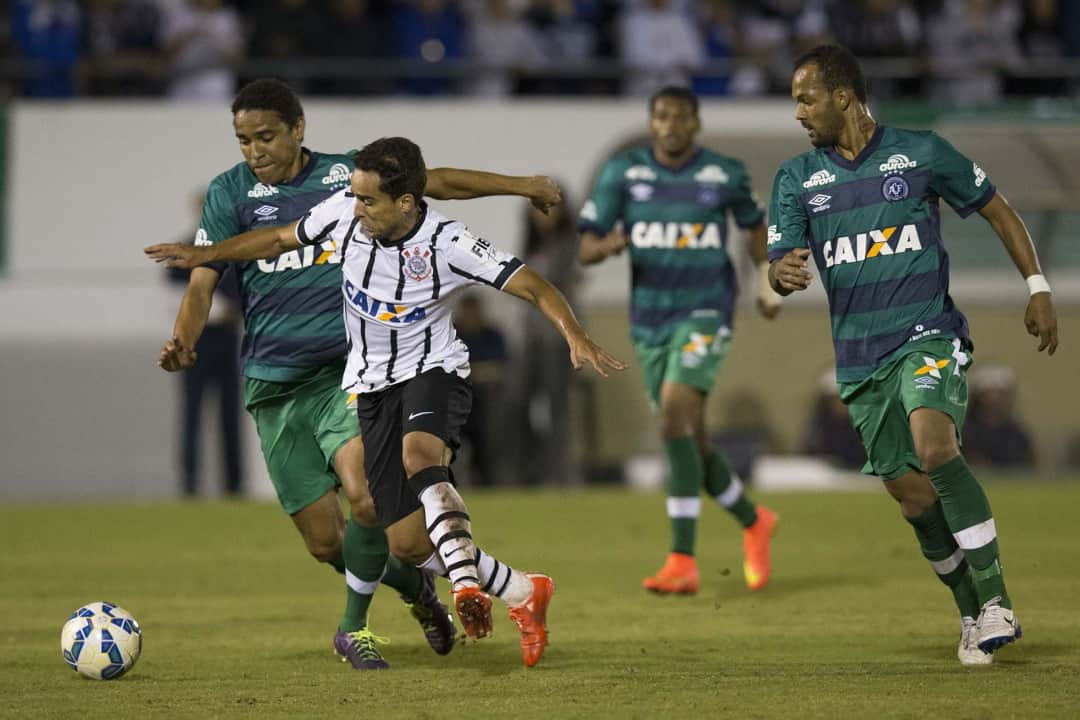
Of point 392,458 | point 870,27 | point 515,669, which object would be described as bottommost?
point 515,669

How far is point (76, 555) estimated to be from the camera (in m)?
11.4

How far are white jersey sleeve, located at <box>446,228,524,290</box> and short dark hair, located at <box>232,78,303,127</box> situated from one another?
1.10 m

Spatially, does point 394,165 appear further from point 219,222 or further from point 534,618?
point 534,618

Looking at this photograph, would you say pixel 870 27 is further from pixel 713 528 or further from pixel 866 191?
pixel 866 191

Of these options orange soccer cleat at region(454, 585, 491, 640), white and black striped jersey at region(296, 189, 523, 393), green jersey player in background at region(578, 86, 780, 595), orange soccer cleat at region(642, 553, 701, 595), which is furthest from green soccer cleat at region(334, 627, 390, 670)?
green jersey player in background at region(578, 86, 780, 595)

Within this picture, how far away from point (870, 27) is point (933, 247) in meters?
11.6

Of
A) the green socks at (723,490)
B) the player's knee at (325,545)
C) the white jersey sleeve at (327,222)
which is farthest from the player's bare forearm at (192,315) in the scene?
the green socks at (723,490)

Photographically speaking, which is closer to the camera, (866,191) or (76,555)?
(866,191)

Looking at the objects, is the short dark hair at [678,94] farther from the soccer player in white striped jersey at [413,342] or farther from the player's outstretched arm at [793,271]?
the soccer player in white striped jersey at [413,342]

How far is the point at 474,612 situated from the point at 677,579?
3.09m

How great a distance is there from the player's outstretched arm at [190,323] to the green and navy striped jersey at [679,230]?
2.95m

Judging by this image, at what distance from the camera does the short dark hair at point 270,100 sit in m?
7.02

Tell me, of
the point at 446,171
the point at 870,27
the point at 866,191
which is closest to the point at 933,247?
the point at 866,191

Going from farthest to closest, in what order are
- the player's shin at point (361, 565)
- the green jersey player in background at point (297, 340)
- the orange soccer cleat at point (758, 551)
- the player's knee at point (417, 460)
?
the orange soccer cleat at point (758, 551), the green jersey player in background at point (297, 340), the player's shin at point (361, 565), the player's knee at point (417, 460)
